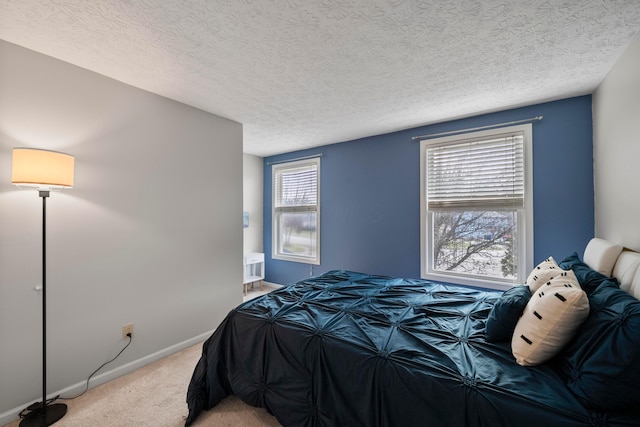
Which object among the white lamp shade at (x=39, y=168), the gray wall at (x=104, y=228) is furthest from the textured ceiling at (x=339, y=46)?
the white lamp shade at (x=39, y=168)

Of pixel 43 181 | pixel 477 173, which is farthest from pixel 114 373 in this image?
pixel 477 173

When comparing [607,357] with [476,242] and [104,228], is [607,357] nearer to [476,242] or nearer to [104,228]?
[476,242]

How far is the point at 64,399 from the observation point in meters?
1.93

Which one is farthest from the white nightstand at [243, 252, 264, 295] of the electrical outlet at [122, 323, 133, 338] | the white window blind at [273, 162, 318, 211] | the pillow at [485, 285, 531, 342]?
the pillow at [485, 285, 531, 342]

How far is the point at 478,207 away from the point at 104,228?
3641mm

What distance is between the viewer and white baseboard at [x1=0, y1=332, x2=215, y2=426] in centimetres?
173

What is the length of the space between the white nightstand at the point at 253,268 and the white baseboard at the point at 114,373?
1.61 m

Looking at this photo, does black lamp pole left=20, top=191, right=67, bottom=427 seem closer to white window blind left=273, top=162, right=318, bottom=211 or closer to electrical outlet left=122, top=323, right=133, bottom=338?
electrical outlet left=122, top=323, right=133, bottom=338

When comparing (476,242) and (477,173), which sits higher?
(477,173)

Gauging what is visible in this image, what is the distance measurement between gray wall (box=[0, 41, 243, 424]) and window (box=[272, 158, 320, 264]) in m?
1.62

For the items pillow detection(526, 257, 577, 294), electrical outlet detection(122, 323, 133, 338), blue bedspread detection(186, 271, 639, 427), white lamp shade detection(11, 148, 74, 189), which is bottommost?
electrical outlet detection(122, 323, 133, 338)

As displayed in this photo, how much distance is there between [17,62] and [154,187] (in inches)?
45.3

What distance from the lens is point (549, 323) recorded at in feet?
3.80

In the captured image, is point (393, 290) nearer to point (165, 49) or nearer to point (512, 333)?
point (512, 333)
